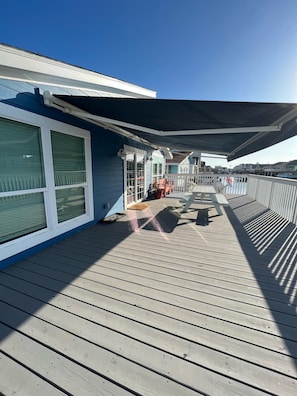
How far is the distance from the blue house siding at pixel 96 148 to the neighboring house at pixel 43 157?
1 cm

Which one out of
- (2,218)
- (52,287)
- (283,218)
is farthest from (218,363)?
(283,218)

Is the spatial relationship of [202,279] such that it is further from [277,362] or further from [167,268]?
[277,362]

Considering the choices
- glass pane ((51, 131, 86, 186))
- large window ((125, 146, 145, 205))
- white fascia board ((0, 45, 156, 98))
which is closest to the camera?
white fascia board ((0, 45, 156, 98))

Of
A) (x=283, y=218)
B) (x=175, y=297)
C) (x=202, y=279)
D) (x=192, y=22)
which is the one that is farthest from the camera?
(x=283, y=218)

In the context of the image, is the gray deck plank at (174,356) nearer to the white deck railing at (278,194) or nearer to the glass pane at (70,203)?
the glass pane at (70,203)

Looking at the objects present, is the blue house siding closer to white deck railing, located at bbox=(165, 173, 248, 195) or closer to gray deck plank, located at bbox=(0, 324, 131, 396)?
gray deck plank, located at bbox=(0, 324, 131, 396)

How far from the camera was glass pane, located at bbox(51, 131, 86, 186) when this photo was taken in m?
3.10

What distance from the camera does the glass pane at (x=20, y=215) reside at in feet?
7.93

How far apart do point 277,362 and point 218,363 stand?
1.35ft

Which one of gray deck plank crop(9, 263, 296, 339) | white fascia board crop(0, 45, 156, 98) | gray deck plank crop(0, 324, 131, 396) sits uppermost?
white fascia board crop(0, 45, 156, 98)

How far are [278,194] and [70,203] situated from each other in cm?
586

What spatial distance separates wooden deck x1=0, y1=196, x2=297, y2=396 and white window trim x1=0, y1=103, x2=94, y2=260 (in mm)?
250

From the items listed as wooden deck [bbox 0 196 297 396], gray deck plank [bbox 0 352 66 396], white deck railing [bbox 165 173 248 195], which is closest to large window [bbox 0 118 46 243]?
wooden deck [bbox 0 196 297 396]

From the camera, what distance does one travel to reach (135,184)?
20.7ft
